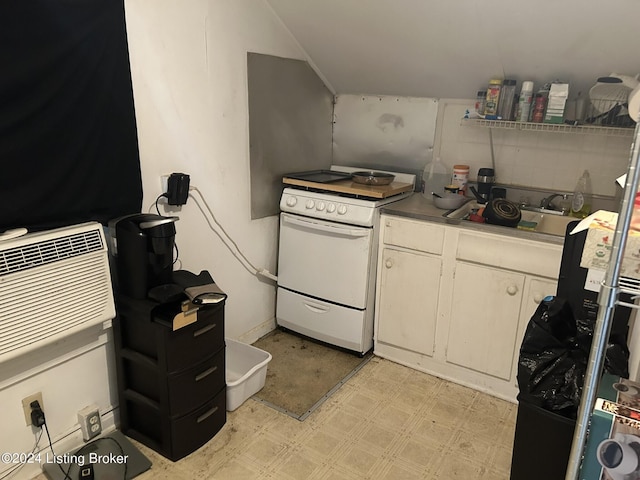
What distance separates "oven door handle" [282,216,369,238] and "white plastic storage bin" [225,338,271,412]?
2.53ft

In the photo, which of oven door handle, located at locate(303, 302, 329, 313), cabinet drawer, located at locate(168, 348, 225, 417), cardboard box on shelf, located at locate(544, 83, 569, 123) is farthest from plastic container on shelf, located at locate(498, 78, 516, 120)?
cabinet drawer, located at locate(168, 348, 225, 417)

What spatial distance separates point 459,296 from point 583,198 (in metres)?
0.87

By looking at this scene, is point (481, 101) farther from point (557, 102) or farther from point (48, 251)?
point (48, 251)

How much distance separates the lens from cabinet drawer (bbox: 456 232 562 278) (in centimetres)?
228

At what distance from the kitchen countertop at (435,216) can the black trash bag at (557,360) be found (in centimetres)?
95

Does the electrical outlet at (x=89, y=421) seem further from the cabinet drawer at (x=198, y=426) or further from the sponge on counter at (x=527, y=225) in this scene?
the sponge on counter at (x=527, y=225)

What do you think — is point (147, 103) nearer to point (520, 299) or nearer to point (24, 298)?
point (24, 298)

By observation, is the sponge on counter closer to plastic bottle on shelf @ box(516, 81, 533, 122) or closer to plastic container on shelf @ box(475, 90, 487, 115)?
plastic bottle on shelf @ box(516, 81, 533, 122)

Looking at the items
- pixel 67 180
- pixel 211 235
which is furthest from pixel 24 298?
pixel 211 235

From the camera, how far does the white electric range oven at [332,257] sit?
2.71m

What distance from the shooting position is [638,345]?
1.37m

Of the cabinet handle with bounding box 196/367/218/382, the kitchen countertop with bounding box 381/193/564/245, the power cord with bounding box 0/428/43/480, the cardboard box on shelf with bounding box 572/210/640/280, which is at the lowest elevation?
the power cord with bounding box 0/428/43/480

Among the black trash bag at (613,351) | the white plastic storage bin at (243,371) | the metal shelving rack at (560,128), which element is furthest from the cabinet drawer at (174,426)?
Result: the metal shelving rack at (560,128)

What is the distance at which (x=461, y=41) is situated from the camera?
2.47 meters
